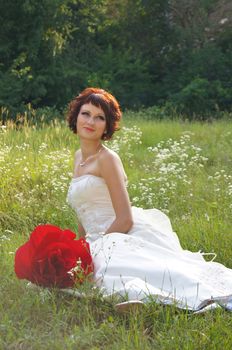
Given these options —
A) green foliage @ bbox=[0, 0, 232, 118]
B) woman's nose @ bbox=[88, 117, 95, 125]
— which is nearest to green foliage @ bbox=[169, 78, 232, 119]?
green foliage @ bbox=[0, 0, 232, 118]

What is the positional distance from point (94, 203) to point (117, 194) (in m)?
0.35

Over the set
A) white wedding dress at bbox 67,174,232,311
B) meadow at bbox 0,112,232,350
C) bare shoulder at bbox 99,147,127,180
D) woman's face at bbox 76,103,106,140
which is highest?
woman's face at bbox 76,103,106,140

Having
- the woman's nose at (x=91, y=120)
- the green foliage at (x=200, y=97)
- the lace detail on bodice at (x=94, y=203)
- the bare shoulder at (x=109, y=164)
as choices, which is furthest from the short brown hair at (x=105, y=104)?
the green foliage at (x=200, y=97)

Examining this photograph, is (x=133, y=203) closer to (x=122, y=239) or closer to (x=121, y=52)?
(x=122, y=239)

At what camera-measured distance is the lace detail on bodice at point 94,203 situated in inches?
224

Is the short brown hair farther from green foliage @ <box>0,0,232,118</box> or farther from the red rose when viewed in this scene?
green foliage @ <box>0,0,232,118</box>

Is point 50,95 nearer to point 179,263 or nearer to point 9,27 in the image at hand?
point 9,27

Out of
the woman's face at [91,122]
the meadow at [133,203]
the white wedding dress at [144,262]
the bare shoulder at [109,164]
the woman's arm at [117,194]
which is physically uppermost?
the woman's face at [91,122]

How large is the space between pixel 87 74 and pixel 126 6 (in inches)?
130

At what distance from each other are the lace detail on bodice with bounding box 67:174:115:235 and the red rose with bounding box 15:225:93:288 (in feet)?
2.94

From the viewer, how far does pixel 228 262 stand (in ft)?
19.8

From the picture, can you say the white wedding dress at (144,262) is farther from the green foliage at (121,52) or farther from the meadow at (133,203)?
the green foliage at (121,52)

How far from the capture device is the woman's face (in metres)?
5.71

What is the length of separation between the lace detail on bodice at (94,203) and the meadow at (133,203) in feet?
2.24
